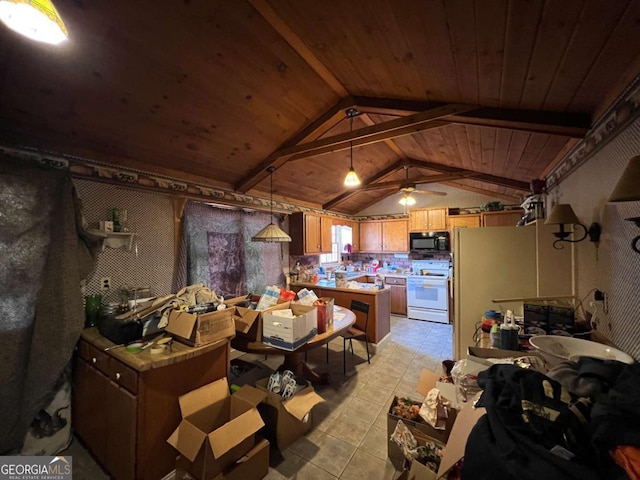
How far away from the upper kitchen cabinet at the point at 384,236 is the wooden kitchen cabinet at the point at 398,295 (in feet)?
2.52

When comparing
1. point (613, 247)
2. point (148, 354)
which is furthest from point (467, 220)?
point (148, 354)

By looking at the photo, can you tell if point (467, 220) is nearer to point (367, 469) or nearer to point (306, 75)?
point (306, 75)

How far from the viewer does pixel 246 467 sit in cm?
154

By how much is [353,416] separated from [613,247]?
2243mm

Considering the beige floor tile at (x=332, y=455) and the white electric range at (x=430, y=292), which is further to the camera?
the white electric range at (x=430, y=292)

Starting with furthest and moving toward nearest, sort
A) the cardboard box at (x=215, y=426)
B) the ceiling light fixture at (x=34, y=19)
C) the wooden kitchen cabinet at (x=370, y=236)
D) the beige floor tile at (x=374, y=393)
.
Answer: the wooden kitchen cabinet at (x=370, y=236) → the beige floor tile at (x=374, y=393) → the cardboard box at (x=215, y=426) → the ceiling light fixture at (x=34, y=19)

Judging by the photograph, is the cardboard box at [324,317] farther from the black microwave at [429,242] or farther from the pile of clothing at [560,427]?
the black microwave at [429,242]

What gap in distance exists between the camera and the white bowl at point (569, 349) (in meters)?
1.21

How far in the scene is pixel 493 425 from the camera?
0.70m

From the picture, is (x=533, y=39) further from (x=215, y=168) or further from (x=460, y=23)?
(x=215, y=168)

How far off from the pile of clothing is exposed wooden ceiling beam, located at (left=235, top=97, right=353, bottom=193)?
248cm

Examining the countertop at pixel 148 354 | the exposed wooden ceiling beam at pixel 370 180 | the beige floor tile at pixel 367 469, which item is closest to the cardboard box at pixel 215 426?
the countertop at pixel 148 354

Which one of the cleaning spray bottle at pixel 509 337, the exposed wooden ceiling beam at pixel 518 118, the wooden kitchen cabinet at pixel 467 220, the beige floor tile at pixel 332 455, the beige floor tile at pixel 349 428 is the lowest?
the beige floor tile at pixel 332 455

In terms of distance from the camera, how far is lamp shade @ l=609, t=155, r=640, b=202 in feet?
2.86
